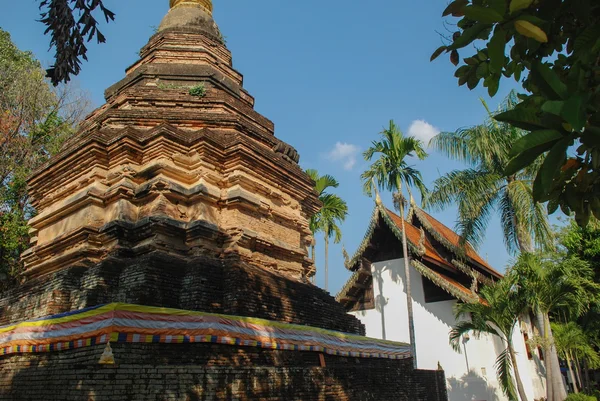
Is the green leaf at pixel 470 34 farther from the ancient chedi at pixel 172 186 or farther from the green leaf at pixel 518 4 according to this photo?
the ancient chedi at pixel 172 186

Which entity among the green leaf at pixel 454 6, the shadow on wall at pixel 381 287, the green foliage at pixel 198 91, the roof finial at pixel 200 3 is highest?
the roof finial at pixel 200 3

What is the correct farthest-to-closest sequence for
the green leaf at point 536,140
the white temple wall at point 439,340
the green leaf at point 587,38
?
the white temple wall at point 439,340 < the green leaf at point 587,38 < the green leaf at point 536,140

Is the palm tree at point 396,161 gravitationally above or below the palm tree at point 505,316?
above

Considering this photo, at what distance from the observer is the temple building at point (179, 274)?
542 cm

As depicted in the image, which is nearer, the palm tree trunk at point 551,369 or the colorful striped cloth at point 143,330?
the colorful striped cloth at point 143,330

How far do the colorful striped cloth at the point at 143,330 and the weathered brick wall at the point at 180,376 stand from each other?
0.15 meters

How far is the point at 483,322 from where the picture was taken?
12742mm

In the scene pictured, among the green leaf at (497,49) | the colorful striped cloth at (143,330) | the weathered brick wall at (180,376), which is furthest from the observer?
the colorful striped cloth at (143,330)

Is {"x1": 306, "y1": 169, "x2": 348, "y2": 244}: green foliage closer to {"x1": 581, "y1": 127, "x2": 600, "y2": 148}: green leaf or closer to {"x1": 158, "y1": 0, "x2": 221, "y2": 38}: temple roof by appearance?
{"x1": 158, "y1": 0, "x2": 221, "y2": 38}: temple roof

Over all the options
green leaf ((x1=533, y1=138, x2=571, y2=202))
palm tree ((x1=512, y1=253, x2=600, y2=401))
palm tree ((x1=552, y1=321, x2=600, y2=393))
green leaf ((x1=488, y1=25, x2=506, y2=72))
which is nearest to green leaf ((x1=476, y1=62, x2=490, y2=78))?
green leaf ((x1=488, y1=25, x2=506, y2=72))

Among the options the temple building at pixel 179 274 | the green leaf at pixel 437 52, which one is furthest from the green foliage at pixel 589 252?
the green leaf at pixel 437 52

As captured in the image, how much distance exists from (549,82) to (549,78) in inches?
0.7

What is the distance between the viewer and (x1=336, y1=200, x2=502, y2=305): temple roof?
17.2 meters

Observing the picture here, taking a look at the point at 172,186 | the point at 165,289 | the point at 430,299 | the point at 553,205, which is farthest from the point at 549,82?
the point at 430,299
